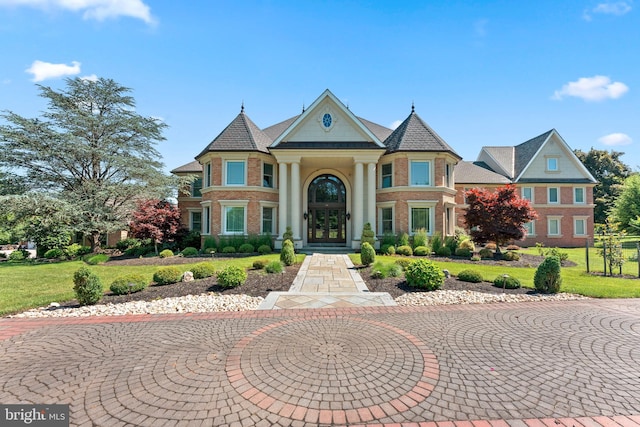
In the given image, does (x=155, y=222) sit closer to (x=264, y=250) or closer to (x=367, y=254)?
(x=264, y=250)

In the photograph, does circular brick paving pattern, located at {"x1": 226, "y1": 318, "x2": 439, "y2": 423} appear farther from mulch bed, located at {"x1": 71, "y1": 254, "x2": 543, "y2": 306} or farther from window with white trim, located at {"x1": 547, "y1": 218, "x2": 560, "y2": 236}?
window with white trim, located at {"x1": 547, "y1": 218, "x2": 560, "y2": 236}

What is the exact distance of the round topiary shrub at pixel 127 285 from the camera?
7.63 meters

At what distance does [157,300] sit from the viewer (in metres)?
7.19

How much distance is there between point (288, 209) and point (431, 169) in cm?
1036

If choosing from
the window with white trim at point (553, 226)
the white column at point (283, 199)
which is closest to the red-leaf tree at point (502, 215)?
the white column at point (283, 199)

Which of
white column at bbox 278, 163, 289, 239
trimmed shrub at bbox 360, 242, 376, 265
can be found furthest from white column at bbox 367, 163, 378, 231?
trimmed shrub at bbox 360, 242, 376, 265

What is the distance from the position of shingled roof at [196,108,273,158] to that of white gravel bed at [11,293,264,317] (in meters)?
12.8

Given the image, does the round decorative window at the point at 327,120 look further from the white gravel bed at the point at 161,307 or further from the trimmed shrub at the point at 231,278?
the white gravel bed at the point at 161,307

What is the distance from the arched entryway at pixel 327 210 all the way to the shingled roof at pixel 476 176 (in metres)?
12.6

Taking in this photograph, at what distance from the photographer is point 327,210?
19984mm

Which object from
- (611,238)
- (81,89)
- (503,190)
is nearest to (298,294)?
(611,238)

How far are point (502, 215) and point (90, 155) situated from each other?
27095 millimetres

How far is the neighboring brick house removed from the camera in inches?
935

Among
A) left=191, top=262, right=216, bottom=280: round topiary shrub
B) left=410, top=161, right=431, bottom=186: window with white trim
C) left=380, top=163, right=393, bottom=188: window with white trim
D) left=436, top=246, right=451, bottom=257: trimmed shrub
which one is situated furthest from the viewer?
left=380, top=163, right=393, bottom=188: window with white trim
